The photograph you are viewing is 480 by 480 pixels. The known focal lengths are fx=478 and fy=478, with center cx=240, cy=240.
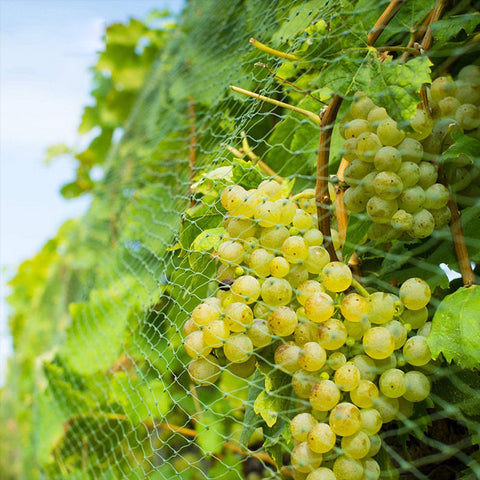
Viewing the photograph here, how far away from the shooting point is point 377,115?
48cm

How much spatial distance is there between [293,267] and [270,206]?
68 mm

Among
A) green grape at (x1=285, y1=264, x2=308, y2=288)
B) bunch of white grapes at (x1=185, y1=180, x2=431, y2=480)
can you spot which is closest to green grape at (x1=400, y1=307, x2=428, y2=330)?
bunch of white grapes at (x1=185, y1=180, x2=431, y2=480)

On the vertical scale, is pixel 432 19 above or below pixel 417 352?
above

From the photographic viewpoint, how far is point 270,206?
0.50 m

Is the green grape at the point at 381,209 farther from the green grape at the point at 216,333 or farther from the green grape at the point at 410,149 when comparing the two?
the green grape at the point at 216,333

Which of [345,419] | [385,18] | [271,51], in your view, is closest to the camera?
[345,419]

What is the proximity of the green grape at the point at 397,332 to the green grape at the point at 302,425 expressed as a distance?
4.1 inches

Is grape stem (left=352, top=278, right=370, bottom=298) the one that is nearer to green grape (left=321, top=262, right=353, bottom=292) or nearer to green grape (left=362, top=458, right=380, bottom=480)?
green grape (left=321, top=262, right=353, bottom=292)

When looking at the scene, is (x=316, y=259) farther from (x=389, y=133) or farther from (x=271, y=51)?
(x=271, y=51)

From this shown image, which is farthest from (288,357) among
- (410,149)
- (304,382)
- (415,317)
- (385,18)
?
(385,18)

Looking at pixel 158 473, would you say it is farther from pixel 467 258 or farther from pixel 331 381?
pixel 467 258

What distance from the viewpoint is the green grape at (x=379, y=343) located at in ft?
1.39

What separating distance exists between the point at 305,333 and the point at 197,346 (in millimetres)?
115

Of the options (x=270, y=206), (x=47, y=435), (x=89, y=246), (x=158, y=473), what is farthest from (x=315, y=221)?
(x=89, y=246)
